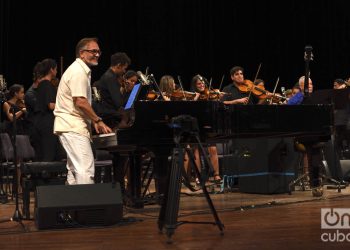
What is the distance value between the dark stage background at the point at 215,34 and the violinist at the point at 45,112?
536 cm

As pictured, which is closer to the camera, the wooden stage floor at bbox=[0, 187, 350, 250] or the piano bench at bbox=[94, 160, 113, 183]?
the wooden stage floor at bbox=[0, 187, 350, 250]

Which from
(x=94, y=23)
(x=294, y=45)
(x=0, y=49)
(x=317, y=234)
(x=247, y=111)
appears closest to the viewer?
(x=317, y=234)

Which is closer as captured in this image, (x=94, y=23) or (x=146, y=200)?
(x=146, y=200)

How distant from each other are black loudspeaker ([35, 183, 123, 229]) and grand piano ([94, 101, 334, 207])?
583 mm

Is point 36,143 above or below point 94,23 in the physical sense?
below

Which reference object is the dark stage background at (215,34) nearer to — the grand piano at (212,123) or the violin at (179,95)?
the violin at (179,95)

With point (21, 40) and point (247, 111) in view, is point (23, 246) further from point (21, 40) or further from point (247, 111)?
point (21, 40)

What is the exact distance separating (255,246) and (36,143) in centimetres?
398

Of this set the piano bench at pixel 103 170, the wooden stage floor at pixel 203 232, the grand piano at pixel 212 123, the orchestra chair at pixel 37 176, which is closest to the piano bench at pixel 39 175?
the orchestra chair at pixel 37 176

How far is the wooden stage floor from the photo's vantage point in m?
4.46

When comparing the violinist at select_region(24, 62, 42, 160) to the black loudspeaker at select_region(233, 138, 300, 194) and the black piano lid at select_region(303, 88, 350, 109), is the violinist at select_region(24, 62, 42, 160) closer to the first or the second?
the black loudspeaker at select_region(233, 138, 300, 194)

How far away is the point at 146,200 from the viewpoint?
273 inches

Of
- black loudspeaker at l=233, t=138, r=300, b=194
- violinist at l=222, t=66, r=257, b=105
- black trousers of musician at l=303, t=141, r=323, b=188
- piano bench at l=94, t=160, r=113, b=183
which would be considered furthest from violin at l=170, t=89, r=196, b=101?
black trousers of musician at l=303, t=141, r=323, b=188

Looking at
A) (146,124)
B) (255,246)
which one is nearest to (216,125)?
(146,124)
